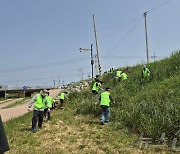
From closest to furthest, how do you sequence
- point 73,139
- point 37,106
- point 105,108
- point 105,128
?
point 73,139, point 105,128, point 37,106, point 105,108

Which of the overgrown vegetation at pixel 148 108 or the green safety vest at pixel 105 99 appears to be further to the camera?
the green safety vest at pixel 105 99

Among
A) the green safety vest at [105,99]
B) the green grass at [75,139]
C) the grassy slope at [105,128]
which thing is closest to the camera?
the green grass at [75,139]

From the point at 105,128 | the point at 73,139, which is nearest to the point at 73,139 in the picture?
the point at 73,139

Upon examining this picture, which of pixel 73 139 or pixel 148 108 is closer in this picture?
pixel 73 139

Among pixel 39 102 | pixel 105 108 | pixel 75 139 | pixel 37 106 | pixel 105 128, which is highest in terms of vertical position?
pixel 39 102

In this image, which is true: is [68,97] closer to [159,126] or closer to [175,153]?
[159,126]

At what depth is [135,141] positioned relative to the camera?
8.98 m

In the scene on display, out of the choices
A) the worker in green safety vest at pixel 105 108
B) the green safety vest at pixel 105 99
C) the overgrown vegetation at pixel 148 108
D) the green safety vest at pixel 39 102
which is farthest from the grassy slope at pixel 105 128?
the green safety vest at pixel 39 102

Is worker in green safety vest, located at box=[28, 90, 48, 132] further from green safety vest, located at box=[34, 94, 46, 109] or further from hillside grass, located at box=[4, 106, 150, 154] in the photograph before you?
hillside grass, located at box=[4, 106, 150, 154]

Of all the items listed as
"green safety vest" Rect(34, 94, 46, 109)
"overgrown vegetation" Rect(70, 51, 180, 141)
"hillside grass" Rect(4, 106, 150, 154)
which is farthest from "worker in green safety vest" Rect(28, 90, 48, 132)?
"overgrown vegetation" Rect(70, 51, 180, 141)

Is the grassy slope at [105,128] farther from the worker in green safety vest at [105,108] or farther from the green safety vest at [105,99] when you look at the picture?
the green safety vest at [105,99]

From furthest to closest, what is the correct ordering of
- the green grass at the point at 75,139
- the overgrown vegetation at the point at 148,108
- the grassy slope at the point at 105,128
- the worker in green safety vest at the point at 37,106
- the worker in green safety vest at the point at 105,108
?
the worker in green safety vest at the point at 105,108 → the worker in green safety vest at the point at 37,106 → the overgrown vegetation at the point at 148,108 → the grassy slope at the point at 105,128 → the green grass at the point at 75,139

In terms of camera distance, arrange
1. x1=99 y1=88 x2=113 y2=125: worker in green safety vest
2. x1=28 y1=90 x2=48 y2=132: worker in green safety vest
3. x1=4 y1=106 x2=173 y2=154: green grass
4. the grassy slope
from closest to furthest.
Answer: x1=4 y1=106 x2=173 y2=154: green grass, the grassy slope, x1=28 y1=90 x2=48 y2=132: worker in green safety vest, x1=99 y1=88 x2=113 y2=125: worker in green safety vest

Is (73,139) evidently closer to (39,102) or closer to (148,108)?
(39,102)
